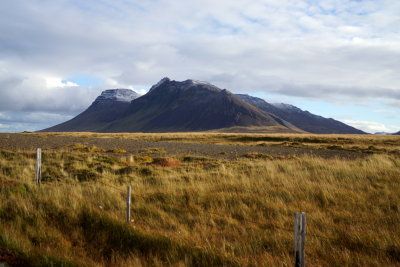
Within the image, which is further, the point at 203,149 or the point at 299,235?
the point at 203,149

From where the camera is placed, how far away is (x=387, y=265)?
523cm

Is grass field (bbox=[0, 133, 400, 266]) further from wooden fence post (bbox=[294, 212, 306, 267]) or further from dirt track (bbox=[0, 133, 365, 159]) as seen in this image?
dirt track (bbox=[0, 133, 365, 159])

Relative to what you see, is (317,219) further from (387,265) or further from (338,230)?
(387,265)

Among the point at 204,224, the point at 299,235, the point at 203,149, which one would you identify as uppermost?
the point at 299,235

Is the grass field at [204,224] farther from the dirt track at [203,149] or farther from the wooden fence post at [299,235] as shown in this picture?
the dirt track at [203,149]

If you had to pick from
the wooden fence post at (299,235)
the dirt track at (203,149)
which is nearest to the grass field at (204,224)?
the wooden fence post at (299,235)

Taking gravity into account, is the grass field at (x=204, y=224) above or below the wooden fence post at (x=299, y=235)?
below


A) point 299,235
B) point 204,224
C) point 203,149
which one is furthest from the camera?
point 203,149

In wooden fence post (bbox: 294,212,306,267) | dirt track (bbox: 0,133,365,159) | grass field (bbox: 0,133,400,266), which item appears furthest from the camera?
dirt track (bbox: 0,133,365,159)

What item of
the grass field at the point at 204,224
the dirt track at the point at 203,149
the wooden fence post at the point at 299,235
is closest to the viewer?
the wooden fence post at the point at 299,235

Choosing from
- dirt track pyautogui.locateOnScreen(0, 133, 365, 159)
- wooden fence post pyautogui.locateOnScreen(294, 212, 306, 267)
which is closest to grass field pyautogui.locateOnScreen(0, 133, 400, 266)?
wooden fence post pyautogui.locateOnScreen(294, 212, 306, 267)

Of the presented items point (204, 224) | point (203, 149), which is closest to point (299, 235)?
point (204, 224)

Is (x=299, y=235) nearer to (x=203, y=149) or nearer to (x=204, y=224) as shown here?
(x=204, y=224)

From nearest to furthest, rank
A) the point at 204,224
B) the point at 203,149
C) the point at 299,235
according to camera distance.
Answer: the point at 299,235
the point at 204,224
the point at 203,149
